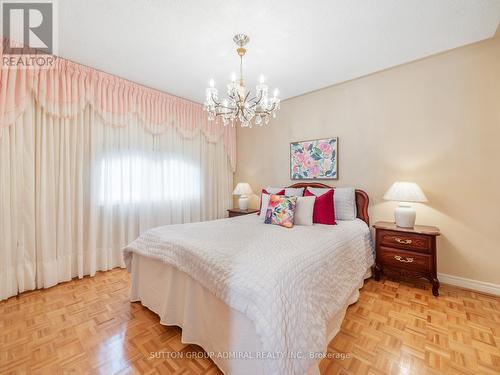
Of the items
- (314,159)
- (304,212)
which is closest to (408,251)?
(304,212)

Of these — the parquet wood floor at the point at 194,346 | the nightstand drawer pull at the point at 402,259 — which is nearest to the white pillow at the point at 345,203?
the nightstand drawer pull at the point at 402,259

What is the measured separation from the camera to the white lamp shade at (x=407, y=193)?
236 cm

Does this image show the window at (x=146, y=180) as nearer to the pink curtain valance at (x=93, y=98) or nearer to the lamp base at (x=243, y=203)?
the pink curtain valance at (x=93, y=98)

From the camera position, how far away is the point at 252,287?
1216 millimetres

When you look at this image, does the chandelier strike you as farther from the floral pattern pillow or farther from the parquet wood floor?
the parquet wood floor

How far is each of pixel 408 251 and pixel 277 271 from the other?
192cm

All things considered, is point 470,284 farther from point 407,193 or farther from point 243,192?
point 243,192

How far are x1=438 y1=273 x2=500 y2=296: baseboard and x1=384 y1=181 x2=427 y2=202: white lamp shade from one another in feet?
3.24

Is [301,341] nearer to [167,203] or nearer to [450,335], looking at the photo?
[450,335]

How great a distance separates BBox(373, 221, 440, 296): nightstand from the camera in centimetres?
229

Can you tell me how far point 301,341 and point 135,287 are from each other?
1.72m

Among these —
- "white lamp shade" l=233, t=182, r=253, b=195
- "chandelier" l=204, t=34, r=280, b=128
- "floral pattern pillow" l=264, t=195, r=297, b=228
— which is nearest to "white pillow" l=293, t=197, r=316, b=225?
"floral pattern pillow" l=264, t=195, r=297, b=228

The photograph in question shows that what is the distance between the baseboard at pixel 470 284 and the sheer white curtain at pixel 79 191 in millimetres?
3585

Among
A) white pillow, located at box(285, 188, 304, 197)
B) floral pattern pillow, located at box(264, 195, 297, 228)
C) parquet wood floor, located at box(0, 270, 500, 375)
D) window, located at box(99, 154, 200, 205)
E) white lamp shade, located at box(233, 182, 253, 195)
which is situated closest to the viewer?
parquet wood floor, located at box(0, 270, 500, 375)
